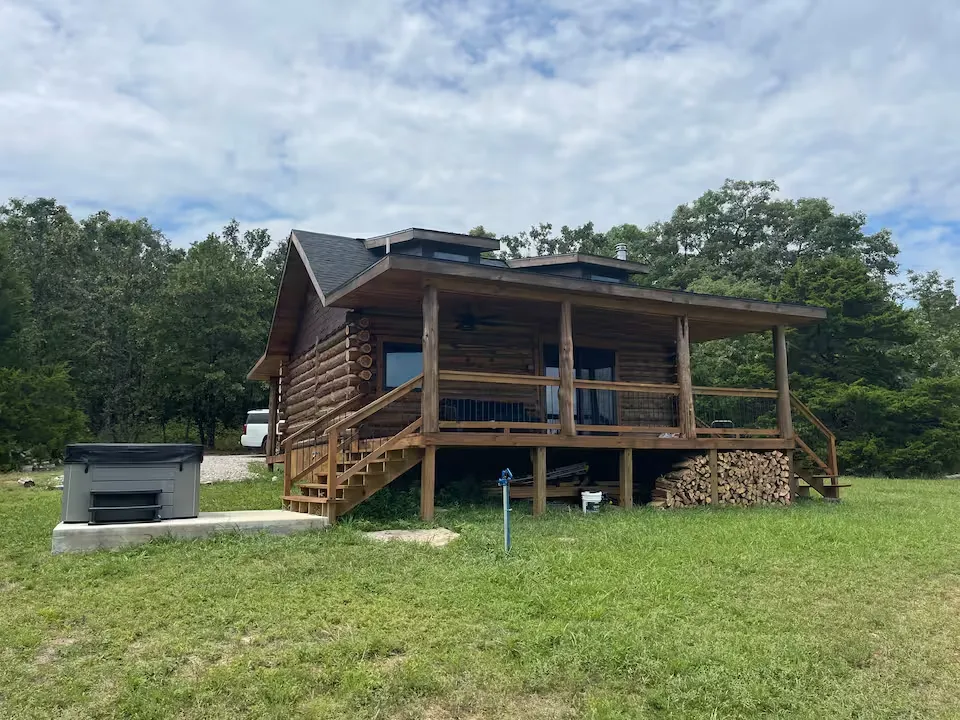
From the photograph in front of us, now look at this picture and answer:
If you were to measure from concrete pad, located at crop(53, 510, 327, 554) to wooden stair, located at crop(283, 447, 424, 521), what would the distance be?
0.41 metres

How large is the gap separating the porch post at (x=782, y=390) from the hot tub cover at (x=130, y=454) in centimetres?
978

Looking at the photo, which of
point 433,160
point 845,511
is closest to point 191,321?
point 433,160

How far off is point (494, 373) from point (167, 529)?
19.5 ft

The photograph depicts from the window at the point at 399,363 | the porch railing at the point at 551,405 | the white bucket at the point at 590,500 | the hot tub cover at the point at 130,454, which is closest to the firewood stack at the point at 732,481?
the porch railing at the point at 551,405

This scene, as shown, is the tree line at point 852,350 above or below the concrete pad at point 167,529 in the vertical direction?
above

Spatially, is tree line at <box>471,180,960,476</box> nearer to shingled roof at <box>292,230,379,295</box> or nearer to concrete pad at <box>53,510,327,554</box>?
shingled roof at <box>292,230,379,295</box>

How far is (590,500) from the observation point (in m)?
11.1

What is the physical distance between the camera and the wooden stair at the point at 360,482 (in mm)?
9219

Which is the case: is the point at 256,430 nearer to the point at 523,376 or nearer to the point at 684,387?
the point at 523,376

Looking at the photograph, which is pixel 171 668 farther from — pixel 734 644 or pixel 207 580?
pixel 734 644

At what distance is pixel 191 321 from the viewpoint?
32.2 meters

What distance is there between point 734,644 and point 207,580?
4.13m

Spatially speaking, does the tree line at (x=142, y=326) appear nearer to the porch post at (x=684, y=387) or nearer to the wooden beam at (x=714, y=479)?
the porch post at (x=684, y=387)

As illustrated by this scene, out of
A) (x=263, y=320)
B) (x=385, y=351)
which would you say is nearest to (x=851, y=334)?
(x=385, y=351)
